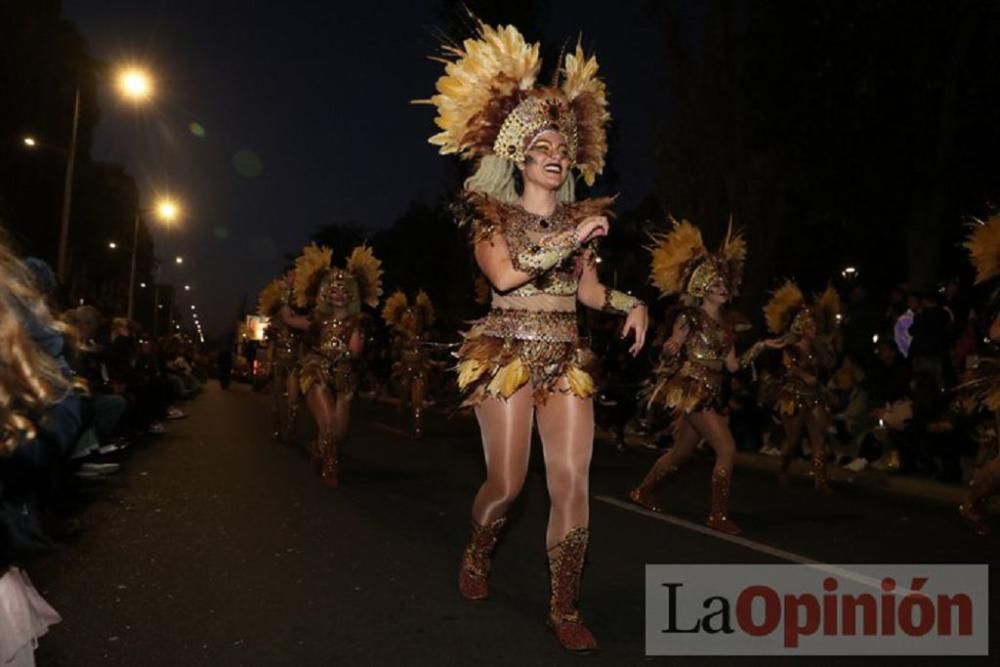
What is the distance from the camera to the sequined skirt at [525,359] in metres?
4.95

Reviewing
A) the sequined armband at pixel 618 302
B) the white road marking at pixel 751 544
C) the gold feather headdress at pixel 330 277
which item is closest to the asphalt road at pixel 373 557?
the white road marking at pixel 751 544

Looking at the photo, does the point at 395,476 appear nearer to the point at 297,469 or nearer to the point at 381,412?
the point at 297,469

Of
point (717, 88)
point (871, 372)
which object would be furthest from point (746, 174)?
point (871, 372)

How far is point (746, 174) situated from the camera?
2308cm

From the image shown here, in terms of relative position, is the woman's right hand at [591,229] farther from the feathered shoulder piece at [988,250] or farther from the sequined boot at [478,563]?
the feathered shoulder piece at [988,250]

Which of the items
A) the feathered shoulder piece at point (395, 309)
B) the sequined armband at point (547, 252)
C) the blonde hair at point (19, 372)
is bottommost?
the blonde hair at point (19, 372)

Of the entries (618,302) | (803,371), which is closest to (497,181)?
(618,302)

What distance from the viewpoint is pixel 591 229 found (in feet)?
15.3

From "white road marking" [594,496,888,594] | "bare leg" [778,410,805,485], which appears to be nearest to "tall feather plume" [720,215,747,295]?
"white road marking" [594,496,888,594]

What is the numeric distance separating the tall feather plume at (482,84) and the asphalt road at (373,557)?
2373mm

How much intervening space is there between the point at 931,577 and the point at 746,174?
1753cm

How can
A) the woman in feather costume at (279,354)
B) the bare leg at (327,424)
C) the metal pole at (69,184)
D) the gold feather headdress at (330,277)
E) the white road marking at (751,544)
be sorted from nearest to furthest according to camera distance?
the white road marking at (751,544), the bare leg at (327,424), the gold feather headdress at (330,277), the woman in feather costume at (279,354), the metal pole at (69,184)

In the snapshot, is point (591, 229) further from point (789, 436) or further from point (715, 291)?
point (789, 436)

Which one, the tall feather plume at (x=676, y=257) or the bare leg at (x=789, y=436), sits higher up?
the tall feather plume at (x=676, y=257)
